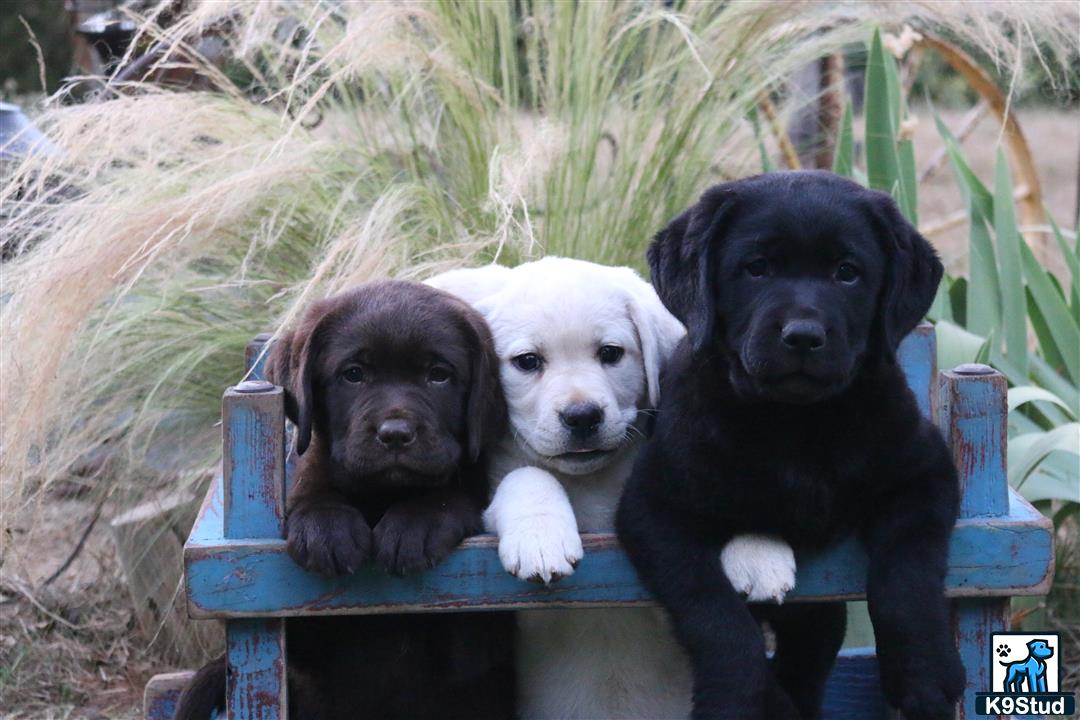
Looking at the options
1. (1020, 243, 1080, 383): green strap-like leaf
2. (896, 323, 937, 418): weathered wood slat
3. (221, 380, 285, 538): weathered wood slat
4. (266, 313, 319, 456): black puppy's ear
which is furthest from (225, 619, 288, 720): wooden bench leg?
(1020, 243, 1080, 383): green strap-like leaf

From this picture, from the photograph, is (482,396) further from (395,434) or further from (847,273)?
(847,273)

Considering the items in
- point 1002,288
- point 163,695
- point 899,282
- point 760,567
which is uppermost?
point 899,282

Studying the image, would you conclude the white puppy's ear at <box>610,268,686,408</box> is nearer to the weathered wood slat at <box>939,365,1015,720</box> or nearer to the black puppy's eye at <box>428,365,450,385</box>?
the black puppy's eye at <box>428,365,450,385</box>

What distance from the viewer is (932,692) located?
80.3 inches

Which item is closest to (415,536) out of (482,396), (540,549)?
(540,549)

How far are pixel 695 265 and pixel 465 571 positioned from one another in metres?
0.61

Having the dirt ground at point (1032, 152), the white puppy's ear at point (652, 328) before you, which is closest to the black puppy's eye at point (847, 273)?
the white puppy's ear at point (652, 328)

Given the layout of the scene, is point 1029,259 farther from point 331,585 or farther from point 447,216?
point 331,585

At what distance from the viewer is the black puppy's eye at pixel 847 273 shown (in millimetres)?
2139

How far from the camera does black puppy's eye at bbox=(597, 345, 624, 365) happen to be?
8.10ft

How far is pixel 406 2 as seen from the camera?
11.4 feet

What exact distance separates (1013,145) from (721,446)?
280cm

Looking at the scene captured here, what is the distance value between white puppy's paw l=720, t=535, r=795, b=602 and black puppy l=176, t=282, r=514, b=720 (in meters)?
0.43

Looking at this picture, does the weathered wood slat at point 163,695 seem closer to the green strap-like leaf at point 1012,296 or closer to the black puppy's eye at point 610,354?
the black puppy's eye at point 610,354
